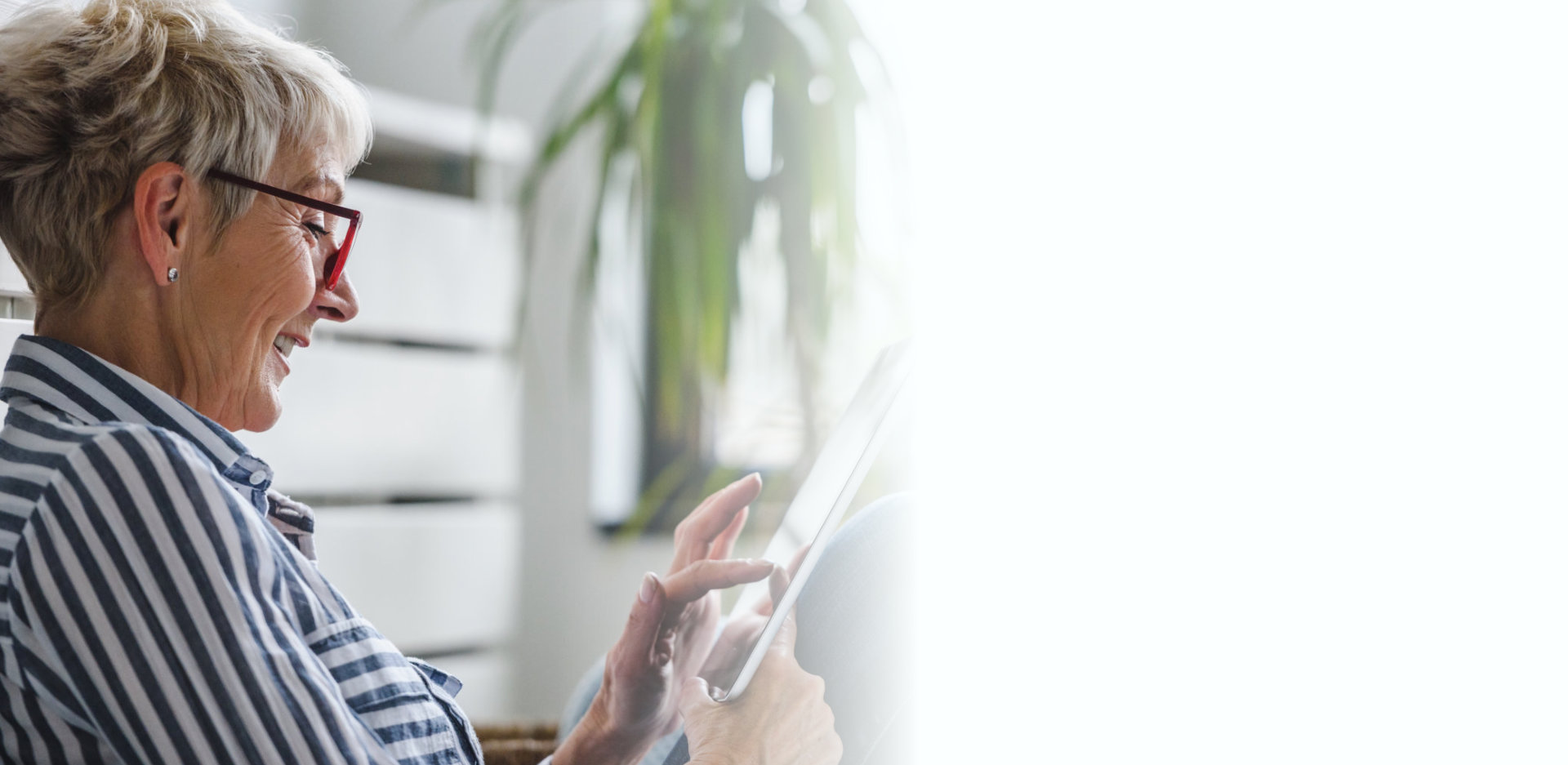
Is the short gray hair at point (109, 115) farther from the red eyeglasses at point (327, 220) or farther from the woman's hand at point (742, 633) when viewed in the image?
the woman's hand at point (742, 633)

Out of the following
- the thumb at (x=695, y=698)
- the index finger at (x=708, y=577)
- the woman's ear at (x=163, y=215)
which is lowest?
the thumb at (x=695, y=698)

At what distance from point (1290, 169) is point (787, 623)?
16.8 inches

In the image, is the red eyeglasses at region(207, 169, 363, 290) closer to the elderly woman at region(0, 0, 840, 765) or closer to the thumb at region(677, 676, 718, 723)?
the elderly woman at region(0, 0, 840, 765)

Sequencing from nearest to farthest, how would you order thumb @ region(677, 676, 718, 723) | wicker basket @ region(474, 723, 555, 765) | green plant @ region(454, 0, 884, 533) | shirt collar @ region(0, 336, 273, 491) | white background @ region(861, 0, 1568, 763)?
white background @ region(861, 0, 1568, 763)
shirt collar @ region(0, 336, 273, 491)
thumb @ region(677, 676, 718, 723)
wicker basket @ region(474, 723, 555, 765)
green plant @ region(454, 0, 884, 533)

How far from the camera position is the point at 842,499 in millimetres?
686

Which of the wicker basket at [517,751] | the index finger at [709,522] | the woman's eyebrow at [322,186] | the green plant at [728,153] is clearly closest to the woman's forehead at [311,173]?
the woman's eyebrow at [322,186]

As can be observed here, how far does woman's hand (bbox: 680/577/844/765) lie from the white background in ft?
0.70

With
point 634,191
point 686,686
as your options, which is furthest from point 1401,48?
point 634,191

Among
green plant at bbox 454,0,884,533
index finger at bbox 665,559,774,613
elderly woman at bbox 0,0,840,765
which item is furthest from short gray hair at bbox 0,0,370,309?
green plant at bbox 454,0,884,533

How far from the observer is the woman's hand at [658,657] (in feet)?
2.67

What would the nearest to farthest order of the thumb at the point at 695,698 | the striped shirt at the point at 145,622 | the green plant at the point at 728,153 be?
the striped shirt at the point at 145,622
the thumb at the point at 695,698
the green plant at the point at 728,153

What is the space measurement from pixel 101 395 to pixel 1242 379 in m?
0.62

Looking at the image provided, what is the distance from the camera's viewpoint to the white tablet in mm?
659

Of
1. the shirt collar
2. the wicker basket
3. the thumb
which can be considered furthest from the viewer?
the wicker basket
